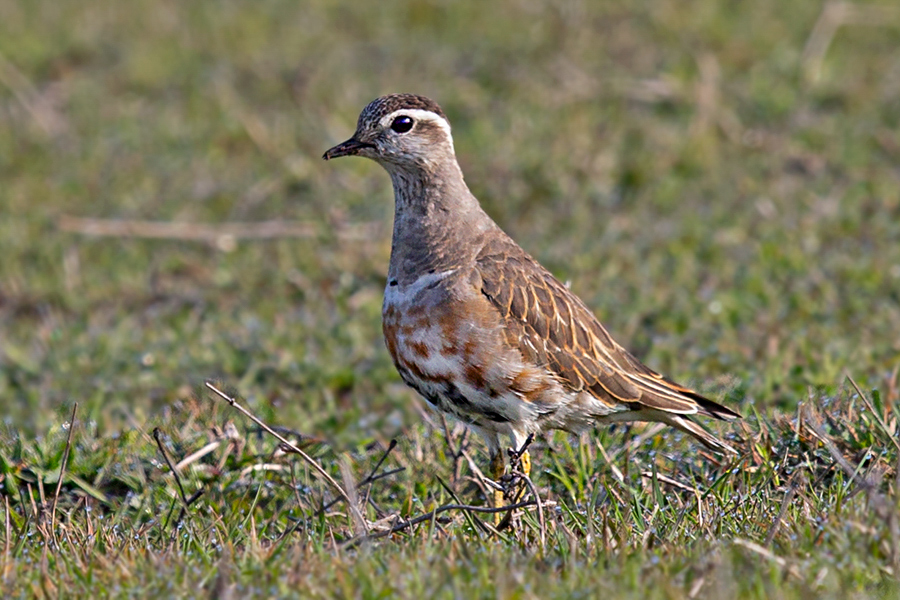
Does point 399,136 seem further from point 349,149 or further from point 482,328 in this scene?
point 482,328

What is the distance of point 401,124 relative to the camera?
5.61 m

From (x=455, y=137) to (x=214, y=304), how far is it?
2776mm

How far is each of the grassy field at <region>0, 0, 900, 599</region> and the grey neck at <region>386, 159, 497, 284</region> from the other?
81 centimetres

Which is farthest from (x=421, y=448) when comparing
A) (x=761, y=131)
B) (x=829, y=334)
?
(x=761, y=131)

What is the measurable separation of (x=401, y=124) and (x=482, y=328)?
1.12m

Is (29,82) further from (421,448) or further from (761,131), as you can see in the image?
(421,448)

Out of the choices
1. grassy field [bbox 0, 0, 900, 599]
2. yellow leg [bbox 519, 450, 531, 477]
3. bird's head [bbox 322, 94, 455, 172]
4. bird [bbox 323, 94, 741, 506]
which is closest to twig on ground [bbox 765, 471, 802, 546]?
grassy field [bbox 0, 0, 900, 599]

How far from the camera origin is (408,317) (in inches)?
205

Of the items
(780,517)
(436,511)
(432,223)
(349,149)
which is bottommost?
(436,511)

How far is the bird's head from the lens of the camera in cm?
559

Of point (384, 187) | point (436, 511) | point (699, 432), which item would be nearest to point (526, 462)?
point (699, 432)

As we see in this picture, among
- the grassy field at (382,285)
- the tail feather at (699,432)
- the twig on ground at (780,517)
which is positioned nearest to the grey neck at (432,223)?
the grassy field at (382,285)

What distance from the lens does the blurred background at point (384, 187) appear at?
7348 mm

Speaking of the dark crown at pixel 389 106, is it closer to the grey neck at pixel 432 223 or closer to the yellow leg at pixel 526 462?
the grey neck at pixel 432 223
